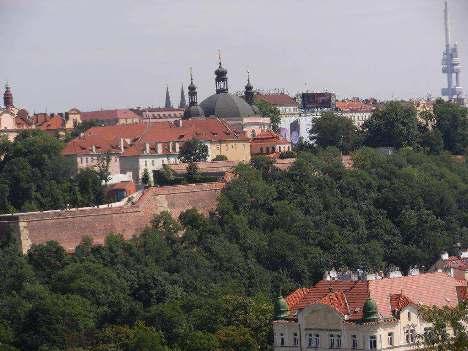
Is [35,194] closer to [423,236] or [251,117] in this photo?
[423,236]

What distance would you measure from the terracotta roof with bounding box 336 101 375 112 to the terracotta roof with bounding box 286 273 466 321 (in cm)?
4957

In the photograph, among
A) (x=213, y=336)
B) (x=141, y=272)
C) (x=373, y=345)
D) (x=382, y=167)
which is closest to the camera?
(x=373, y=345)

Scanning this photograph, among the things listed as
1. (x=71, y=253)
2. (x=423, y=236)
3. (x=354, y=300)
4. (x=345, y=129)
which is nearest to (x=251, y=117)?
(x=345, y=129)

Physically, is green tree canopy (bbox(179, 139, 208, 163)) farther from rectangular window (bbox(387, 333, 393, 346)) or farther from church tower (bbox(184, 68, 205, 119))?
rectangular window (bbox(387, 333, 393, 346))

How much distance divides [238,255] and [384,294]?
15.2 m

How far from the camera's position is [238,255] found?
2160 inches

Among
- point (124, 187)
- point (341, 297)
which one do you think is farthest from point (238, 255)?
point (341, 297)

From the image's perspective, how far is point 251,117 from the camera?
244ft

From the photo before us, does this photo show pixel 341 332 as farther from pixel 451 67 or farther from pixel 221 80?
pixel 451 67

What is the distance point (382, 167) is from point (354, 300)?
81.2 feet

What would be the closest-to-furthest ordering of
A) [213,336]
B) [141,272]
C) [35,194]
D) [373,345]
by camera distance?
[373,345] → [213,336] → [141,272] → [35,194]

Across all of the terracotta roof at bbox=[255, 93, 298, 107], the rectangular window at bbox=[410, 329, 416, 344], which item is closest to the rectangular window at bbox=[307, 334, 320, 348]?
the rectangular window at bbox=[410, 329, 416, 344]

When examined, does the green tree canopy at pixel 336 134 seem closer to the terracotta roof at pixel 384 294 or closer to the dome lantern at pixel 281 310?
the terracotta roof at pixel 384 294

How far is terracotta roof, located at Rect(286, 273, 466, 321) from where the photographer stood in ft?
130
